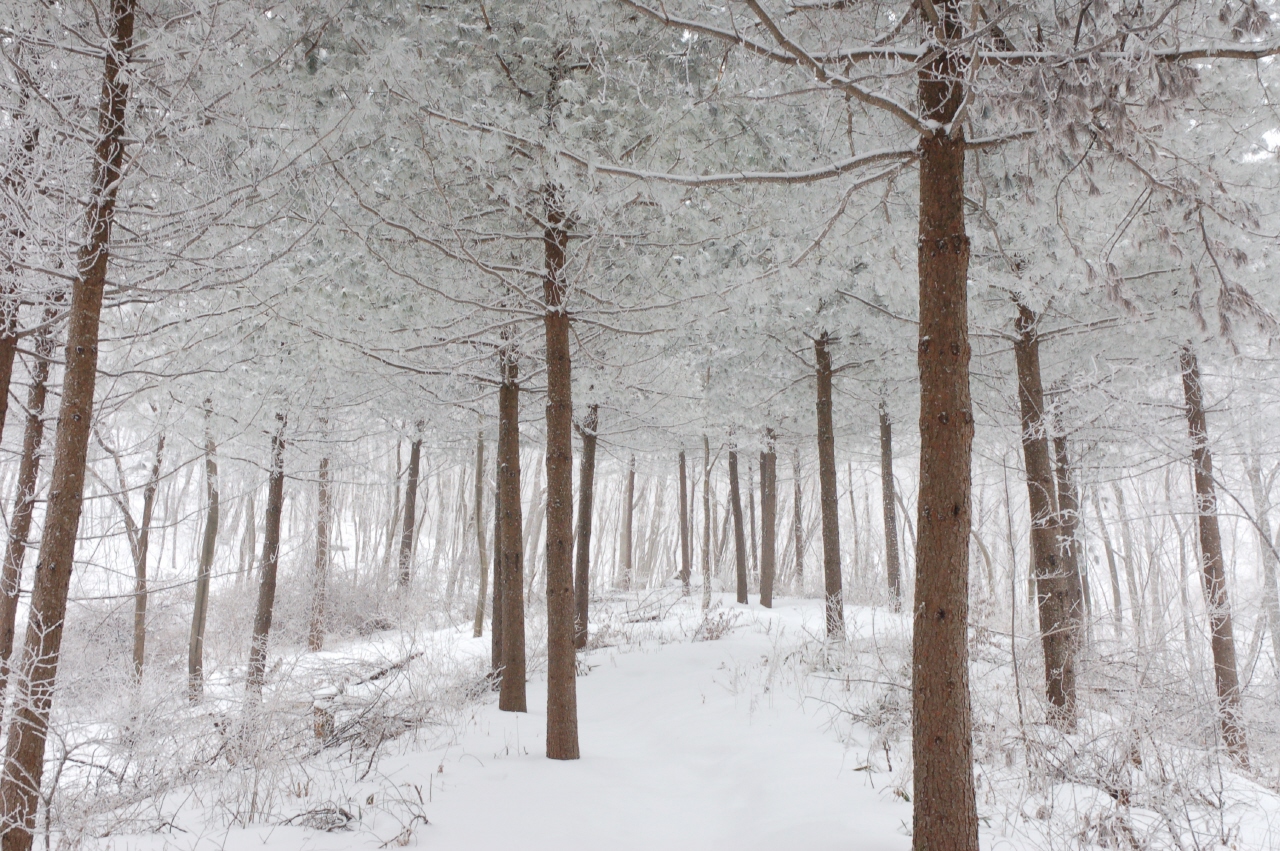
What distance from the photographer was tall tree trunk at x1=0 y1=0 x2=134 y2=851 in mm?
3641

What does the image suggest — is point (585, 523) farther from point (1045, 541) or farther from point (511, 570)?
point (1045, 541)

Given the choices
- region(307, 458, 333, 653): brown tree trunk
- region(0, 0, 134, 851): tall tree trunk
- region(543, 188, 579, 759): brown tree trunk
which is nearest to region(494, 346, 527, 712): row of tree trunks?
region(543, 188, 579, 759): brown tree trunk

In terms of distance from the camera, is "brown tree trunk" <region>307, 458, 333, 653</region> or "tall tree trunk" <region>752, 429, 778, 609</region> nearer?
"brown tree trunk" <region>307, 458, 333, 653</region>

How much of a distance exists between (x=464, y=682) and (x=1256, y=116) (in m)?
9.79

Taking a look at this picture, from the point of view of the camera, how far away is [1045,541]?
6879mm

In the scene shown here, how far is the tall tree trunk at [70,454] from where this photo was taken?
11.9 ft

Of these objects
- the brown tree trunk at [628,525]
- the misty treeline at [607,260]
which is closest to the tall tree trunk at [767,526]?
the brown tree trunk at [628,525]

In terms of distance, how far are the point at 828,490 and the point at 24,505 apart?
916cm

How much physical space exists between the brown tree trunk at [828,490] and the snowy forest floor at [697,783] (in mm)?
2481

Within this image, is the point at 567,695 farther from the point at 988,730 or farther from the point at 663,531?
the point at 663,531

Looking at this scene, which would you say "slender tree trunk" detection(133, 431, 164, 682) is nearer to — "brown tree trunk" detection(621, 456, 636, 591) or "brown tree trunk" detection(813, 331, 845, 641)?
"brown tree trunk" detection(813, 331, 845, 641)

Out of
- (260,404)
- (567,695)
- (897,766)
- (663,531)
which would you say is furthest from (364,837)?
(663,531)

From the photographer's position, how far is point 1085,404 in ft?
30.3

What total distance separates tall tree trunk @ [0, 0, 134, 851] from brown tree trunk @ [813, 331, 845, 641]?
8605 millimetres
